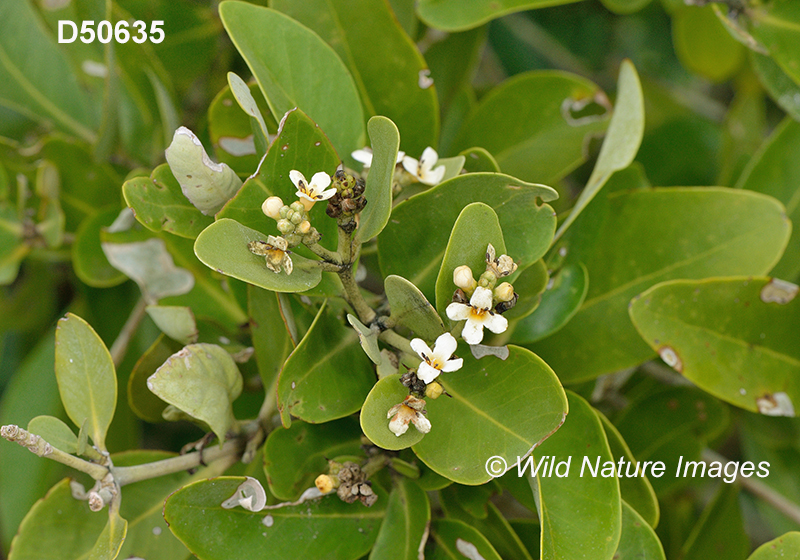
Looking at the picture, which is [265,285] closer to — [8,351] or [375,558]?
A: [375,558]

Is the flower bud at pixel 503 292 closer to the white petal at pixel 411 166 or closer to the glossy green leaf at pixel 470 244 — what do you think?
the glossy green leaf at pixel 470 244

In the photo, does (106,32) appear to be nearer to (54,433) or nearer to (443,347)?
(54,433)

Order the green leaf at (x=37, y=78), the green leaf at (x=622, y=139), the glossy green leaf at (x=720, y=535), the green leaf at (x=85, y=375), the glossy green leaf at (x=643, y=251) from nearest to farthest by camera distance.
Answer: the green leaf at (x=85, y=375), the green leaf at (x=622, y=139), the glossy green leaf at (x=643, y=251), the glossy green leaf at (x=720, y=535), the green leaf at (x=37, y=78)

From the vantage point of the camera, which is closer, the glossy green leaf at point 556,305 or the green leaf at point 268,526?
the green leaf at point 268,526

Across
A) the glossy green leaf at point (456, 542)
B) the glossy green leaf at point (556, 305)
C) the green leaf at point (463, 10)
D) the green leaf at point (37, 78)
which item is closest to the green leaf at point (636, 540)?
the glossy green leaf at point (456, 542)

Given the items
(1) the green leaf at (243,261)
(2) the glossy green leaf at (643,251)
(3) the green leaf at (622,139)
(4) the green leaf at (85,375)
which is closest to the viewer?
(1) the green leaf at (243,261)

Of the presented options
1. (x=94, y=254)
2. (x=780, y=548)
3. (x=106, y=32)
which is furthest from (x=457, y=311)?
(x=106, y=32)
